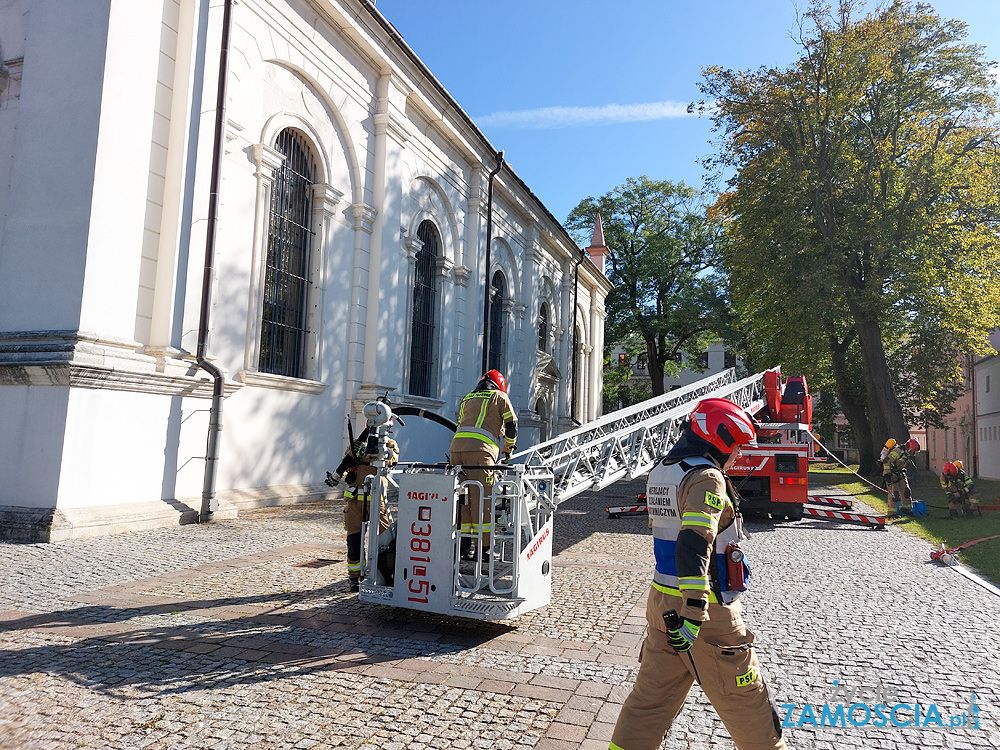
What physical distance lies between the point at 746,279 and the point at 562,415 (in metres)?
11.8

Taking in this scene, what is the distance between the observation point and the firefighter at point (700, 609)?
284 centimetres

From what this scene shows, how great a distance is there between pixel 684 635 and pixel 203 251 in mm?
10236

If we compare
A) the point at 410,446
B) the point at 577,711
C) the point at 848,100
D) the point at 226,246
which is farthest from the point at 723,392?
the point at 848,100

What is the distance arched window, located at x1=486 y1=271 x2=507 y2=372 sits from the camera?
24719 mm

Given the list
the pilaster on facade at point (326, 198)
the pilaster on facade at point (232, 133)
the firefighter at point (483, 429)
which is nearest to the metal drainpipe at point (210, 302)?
the pilaster on facade at point (232, 133)

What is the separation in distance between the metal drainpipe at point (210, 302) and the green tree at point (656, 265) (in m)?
31.9

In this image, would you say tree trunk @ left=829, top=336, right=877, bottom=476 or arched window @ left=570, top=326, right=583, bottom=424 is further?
arched window @ left=570, top=326, right=583, bottom=424

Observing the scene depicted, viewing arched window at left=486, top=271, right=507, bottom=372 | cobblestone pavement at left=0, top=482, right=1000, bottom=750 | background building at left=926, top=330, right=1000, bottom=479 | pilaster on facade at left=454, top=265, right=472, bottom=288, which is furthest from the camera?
background building at left=926, top=330, right=1000, bottom=479

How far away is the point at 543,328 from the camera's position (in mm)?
31734

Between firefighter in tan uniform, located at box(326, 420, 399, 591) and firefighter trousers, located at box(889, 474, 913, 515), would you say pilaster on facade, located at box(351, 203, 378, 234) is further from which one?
firefighter trousers, located at box(889, 474, 913, 515)

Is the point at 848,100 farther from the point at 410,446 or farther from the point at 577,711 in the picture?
the point at 577,711

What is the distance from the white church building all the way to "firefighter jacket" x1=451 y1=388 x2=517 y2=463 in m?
5.21

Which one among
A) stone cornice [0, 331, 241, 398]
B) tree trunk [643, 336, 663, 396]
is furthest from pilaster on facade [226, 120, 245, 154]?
tree trunk [643, 336, 663, 396]

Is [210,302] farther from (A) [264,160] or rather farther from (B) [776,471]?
(B) [776,471]
